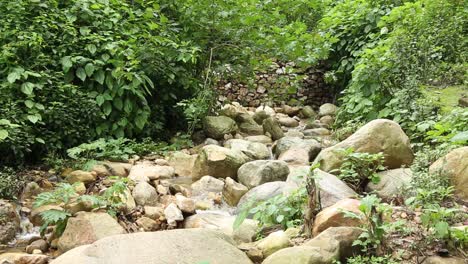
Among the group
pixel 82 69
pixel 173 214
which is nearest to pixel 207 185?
pixel 173 214

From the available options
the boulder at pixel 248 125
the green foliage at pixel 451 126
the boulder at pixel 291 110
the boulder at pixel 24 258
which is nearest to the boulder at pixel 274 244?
the boulder at pixel 24 258

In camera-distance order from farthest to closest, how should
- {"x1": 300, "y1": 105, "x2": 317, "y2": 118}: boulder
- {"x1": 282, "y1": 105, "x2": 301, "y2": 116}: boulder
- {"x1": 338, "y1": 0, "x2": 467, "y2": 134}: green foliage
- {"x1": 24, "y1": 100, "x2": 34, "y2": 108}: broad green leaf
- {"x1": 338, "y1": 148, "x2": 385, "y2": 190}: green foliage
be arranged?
{"x1": 282, "y1": 105, "x2": 301, "y2": 116}: boulder, {"x1": 300, "y1": 105, "x2": 317, "y2": 118}: boulder, {"x1": 338, "y1": 0, "x2": 467, "y2": 134}: green foliage, {"x1": 24, "y1": 100, "x2": 34, "y2": 108}: broad green leaf, {"x1": 338, "y1": 148, "x2": 385, "y2": 190}: green foliage

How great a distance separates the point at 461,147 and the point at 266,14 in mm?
4891

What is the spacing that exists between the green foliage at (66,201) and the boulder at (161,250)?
1.01 meters

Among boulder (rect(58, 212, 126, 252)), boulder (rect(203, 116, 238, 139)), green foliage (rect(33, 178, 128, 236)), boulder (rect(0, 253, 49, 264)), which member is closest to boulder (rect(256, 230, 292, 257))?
boulder (rect(58, 212, 126, 252))

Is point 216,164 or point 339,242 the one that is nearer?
point 339,242

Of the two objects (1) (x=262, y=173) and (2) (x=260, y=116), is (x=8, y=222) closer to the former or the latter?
(1) (x=262, y=173)

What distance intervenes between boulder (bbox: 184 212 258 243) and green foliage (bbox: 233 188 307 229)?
18 centimetres

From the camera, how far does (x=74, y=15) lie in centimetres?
620

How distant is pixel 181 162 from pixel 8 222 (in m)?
2.70

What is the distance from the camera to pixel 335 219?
294 centimetres

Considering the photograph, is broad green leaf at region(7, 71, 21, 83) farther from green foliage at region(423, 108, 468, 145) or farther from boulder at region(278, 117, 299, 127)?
boulder at region(278, 117, 299, 127)

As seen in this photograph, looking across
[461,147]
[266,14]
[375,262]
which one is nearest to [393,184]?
[461,147]

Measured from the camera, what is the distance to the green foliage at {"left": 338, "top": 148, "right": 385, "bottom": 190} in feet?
13.2
